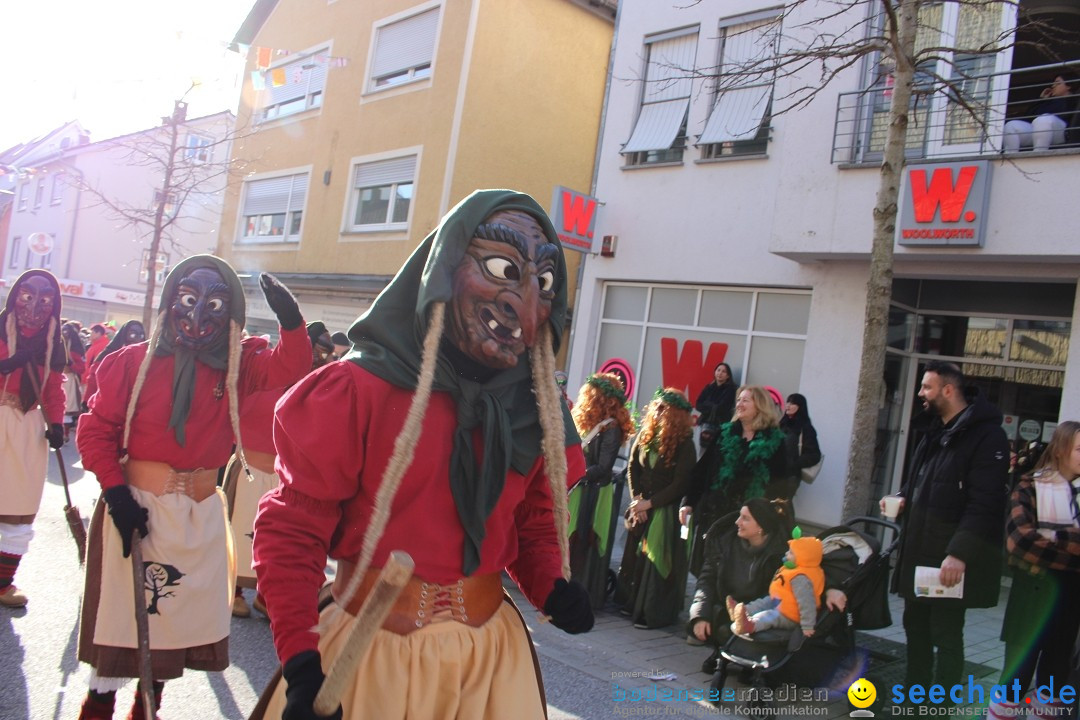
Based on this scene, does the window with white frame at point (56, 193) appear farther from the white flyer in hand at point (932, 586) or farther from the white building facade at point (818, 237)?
the white flyer in hand at point (932, 586)

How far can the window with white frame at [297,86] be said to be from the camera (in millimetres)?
19766

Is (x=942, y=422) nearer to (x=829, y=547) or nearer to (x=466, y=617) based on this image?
(x=829, y=547)

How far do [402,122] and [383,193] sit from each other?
1.44m

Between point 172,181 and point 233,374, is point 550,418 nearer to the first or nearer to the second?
point 233,374

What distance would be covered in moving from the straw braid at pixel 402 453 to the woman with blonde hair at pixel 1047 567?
4034 millimetres

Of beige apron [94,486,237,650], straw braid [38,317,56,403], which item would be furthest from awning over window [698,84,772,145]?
beige apron [94,486,237,650]

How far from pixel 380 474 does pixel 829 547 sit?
3.97 metres

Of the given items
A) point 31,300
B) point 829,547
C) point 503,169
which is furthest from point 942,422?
point 503,169

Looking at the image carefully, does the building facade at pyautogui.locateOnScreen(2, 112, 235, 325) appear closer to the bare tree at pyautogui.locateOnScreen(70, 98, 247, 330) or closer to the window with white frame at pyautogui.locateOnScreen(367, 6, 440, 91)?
the bare tree at pyautogui.locateOnScreen(70, 98, 247, 330)

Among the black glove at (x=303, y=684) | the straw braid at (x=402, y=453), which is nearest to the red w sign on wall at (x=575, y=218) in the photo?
the straw braid at (x=402, y=453)

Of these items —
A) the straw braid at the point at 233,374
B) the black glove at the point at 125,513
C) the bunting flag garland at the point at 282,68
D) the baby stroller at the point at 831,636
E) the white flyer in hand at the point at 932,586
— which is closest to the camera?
the black glove at the point at 125,513

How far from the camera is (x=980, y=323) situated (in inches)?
372

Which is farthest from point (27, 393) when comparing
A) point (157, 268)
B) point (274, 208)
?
point (274, 208)

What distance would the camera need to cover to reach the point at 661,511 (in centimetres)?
677
